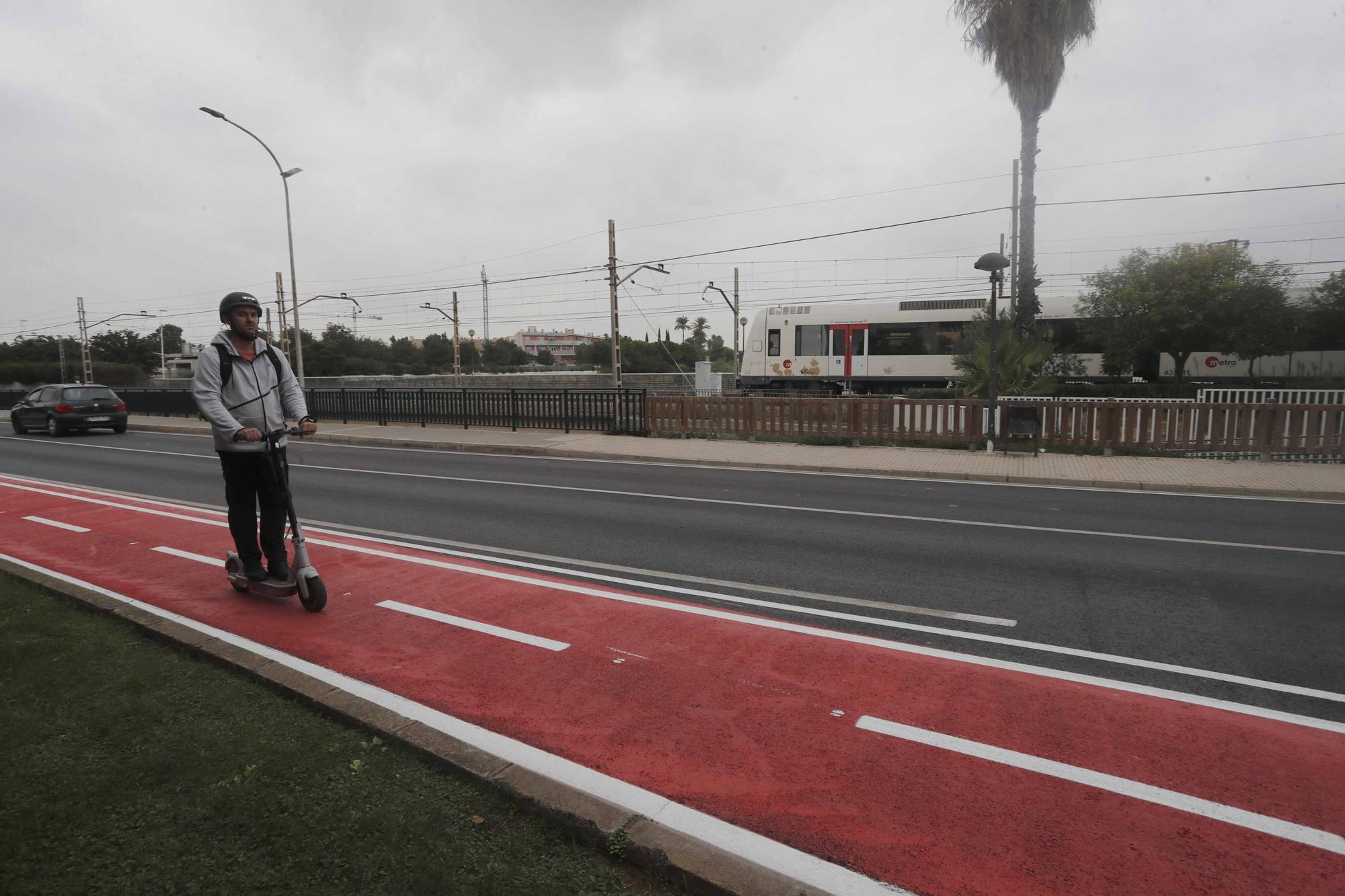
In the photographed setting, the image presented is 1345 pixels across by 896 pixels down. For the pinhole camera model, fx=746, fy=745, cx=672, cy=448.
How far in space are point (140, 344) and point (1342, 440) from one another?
11455cm

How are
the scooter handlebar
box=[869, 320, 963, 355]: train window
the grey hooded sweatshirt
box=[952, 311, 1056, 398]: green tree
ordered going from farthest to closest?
box=[869, 320, 963, 355]: train window < box=[952, 311, 1056, 398]: green tree < the scooter handlebar < the grey hooded sweatshirt

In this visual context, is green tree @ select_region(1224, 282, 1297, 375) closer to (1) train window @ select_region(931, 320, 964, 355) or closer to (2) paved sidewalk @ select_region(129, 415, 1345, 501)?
(1) train window @ select_region(931, 320, 964, 355)

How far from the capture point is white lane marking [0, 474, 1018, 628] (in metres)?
5.18

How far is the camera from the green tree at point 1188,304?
22.4 metres

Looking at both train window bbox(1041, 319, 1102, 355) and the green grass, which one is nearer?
the green grass

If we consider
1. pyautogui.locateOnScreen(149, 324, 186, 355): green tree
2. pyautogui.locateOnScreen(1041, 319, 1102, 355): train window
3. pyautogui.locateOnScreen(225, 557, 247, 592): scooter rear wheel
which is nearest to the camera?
pyautogui.locateOnScreen(225, 557, 247, 592): scooter rear wheel

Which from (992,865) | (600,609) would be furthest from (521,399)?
(992,865)

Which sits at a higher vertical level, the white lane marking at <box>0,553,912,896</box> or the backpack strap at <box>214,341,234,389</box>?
the backpack strap at <box>214,341,234,389</box>

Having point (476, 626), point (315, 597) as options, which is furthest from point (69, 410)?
point (476, 626)

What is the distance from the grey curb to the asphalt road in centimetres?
252

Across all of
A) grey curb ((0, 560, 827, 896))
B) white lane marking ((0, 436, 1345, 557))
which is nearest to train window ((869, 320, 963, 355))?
white lane marking ((0, 436, 1345, 557))

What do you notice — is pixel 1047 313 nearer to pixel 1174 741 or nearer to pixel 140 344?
pixel 1174 741

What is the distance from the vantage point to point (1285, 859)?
2533 millimetres

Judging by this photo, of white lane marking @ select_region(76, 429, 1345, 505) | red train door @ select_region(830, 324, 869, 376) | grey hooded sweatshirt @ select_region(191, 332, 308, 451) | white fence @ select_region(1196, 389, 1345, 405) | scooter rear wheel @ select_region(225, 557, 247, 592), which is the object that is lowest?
white lane marking @ select_region(76, 429, 1345, 505)
